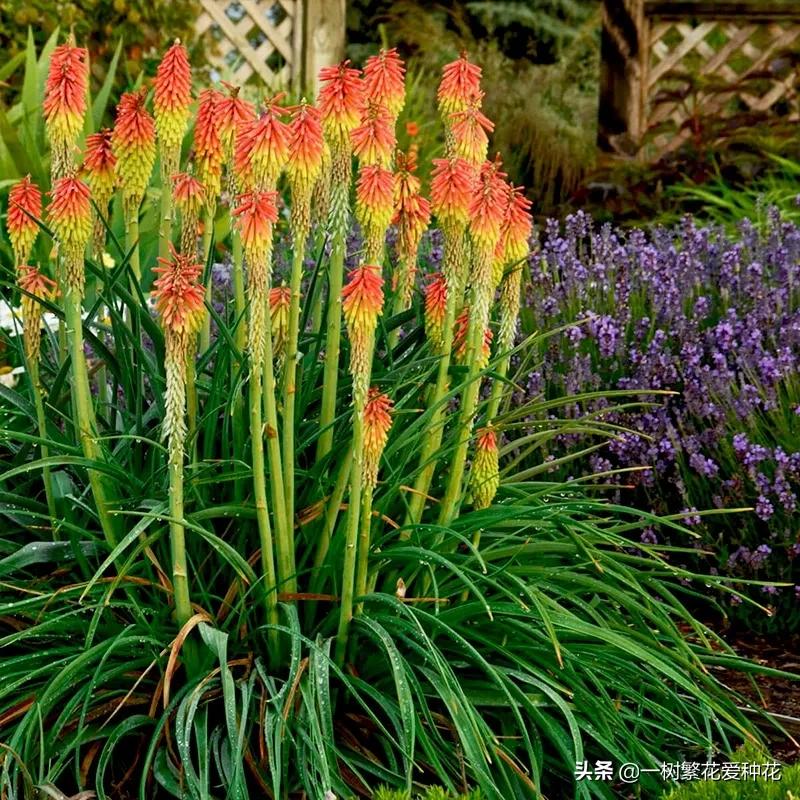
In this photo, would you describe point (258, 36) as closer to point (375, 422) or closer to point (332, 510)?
point (332, 510)

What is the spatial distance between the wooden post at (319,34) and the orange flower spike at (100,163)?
7.36 m

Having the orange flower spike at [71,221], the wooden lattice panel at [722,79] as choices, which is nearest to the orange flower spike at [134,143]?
the orange flower spike at [71,221]

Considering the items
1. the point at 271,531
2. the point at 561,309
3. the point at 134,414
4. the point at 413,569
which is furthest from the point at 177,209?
the point at 561,309

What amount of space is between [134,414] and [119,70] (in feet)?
22.4

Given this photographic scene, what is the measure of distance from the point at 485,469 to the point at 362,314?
498 mm

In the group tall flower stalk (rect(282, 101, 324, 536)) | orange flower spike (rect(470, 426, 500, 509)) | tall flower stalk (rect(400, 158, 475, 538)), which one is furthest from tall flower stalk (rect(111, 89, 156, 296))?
orange flower spike (rect(470, 426, 500, 509))

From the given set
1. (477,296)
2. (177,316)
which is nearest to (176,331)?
(177,316)

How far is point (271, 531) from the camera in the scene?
2.56 meters

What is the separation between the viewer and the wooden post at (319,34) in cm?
982

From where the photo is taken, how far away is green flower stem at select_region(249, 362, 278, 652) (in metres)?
2.28

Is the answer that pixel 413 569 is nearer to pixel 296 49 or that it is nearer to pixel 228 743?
pixel 228 743

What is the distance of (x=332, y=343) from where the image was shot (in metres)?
2.43

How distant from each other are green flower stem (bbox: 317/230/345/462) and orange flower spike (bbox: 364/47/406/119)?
10.3 inches

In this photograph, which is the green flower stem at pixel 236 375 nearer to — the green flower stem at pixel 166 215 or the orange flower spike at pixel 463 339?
the green flower stem at pixel 166 215
